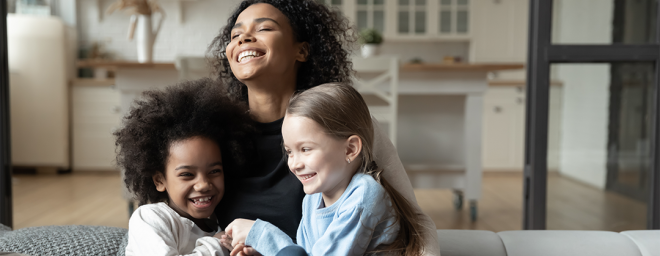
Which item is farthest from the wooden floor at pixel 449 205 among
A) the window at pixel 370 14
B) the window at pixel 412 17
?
the window at pixel 370 14

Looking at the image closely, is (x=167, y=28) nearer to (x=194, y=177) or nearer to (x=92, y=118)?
(x=92, y=118)

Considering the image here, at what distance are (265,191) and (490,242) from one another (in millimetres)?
471

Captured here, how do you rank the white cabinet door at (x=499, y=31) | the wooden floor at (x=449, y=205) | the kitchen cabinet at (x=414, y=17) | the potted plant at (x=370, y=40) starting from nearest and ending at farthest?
the wooden floor at (x=449, y=205) → the potted plant at (x=370, y=40) → the white cabinet door at (x=499, y=31) → the kitchen cabinet at (x=414, y=17)

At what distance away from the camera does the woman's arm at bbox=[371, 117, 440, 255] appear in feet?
2.83

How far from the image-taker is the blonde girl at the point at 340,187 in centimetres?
78

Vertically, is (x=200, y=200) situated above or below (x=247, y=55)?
below

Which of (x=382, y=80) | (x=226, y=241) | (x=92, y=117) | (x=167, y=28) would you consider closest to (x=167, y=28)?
(x=167, y=28)

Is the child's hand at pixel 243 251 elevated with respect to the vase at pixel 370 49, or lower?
lower

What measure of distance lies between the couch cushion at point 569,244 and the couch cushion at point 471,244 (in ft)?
0.08

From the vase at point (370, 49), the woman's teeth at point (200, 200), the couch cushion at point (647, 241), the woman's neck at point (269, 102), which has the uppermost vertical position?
the vase at point (370, 49)

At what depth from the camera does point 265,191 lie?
1.02m

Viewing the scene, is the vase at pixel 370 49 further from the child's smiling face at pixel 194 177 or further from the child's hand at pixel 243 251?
the child's hand at pixel 243 251

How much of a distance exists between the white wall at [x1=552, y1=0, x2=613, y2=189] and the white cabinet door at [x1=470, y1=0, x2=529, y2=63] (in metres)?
3.29

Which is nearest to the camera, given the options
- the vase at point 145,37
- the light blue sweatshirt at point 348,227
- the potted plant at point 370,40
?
the light blue sweatshirt at point 348,227
